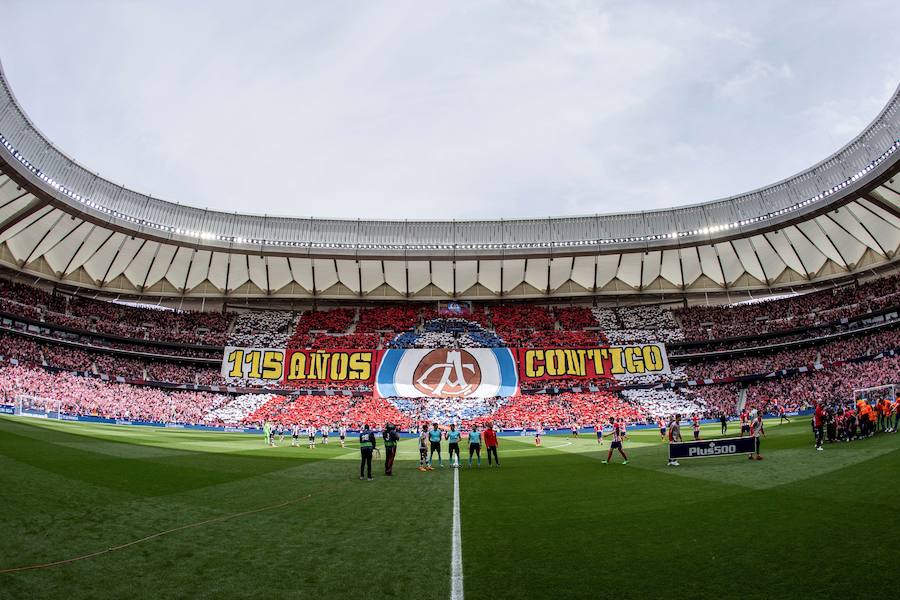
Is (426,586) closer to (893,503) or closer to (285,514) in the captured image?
(285,514)

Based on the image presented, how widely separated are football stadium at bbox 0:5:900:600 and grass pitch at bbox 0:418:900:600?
0.21 feet

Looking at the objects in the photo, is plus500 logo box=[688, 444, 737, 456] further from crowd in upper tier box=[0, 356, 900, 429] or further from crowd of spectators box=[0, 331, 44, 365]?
crowd of spectators box=[0, 331, 44, 365]

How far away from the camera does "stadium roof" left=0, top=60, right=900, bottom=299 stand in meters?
39.0

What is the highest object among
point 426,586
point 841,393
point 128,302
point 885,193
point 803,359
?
point 885,193

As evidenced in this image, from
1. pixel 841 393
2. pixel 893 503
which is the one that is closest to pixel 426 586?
pixel 893 503

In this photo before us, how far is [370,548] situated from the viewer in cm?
712

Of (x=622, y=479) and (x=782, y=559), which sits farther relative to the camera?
(x=622, y=479)

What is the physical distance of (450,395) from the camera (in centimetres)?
5028

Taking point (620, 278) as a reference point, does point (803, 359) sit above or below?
below

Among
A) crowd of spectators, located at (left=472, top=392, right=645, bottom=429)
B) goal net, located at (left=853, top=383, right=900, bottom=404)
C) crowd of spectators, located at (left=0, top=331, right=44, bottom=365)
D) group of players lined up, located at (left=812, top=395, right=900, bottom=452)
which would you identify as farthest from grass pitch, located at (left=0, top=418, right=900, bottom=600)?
crowd of spectators, located at (left=0, top=331, right=44, bottom=365)

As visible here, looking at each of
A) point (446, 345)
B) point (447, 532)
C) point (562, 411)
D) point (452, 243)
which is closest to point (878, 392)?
point (562, 411)

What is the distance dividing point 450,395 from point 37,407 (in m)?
30.9

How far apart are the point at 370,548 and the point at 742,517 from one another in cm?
569

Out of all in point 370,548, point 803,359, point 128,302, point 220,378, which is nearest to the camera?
point 370,548
